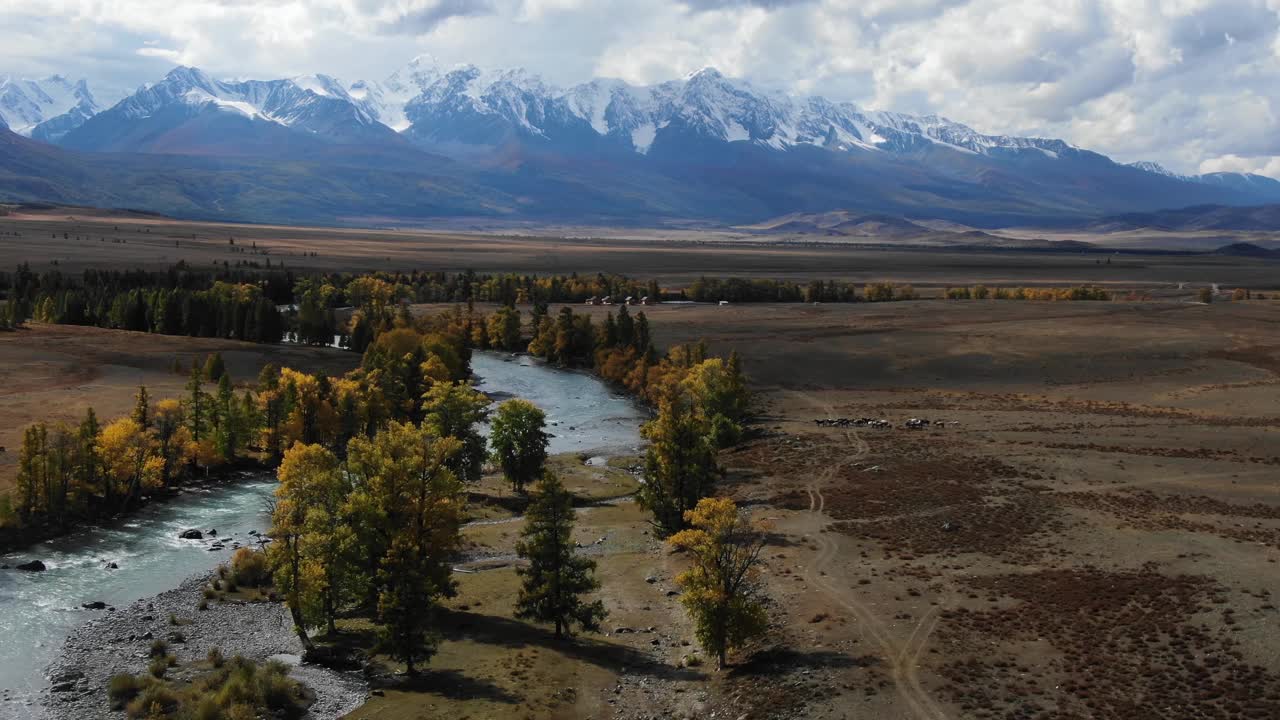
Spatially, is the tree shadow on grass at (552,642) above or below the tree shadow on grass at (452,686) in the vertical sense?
above

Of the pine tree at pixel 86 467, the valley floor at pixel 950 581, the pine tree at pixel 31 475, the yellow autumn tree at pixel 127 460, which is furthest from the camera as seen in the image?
the yellow autumn tree at pixel 127 460

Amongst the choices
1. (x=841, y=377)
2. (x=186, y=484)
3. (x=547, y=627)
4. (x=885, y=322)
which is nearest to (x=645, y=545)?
(x=547, y=627)

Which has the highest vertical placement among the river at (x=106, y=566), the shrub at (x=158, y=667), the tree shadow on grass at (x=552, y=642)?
the tree shadow on grass at (x=552, y=642)

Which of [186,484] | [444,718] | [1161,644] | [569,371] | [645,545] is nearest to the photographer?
[444,718]

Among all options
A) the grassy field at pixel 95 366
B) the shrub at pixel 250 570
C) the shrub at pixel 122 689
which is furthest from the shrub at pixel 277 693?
the grassy field at pixel 95 366

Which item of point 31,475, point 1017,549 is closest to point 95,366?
point 31,475

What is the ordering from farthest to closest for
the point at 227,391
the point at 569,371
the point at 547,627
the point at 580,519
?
the point at 569,371
the point at 227,391
the point at 580,519
the point at 547,627

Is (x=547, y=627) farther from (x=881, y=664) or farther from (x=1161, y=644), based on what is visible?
(x=1161, y=644)

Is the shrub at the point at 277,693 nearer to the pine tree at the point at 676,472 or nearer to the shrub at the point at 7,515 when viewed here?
the pine tree at the point at 676,472
